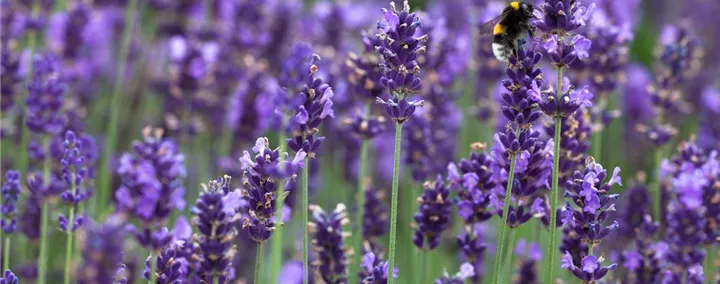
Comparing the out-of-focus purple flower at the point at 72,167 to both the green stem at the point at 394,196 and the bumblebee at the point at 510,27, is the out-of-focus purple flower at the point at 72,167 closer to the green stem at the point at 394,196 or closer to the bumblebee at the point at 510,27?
the green stem at the point at 394,196

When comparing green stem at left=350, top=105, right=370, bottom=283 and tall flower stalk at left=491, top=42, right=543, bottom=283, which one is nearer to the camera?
tall flower stalk at left=491, top=42, right=543, bottom=283

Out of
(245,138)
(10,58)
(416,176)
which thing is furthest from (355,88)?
(10,58)

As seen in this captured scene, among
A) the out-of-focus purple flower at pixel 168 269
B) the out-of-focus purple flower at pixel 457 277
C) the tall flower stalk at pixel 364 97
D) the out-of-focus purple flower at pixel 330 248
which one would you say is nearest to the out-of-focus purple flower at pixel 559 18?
the out-of-focus purple flower at pixel 457 277

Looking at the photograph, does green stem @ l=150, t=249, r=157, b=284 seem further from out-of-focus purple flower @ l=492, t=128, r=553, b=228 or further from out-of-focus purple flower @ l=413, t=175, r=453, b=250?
out-of-focus purple flower @ l=492, t=128, r=553, b=228

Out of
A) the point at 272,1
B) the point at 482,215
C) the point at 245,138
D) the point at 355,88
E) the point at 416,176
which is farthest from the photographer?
the point at 272,1

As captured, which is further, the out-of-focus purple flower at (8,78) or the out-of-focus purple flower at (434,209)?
the out-of-focus purple flower at (8,78)

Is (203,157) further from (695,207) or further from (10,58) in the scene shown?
(695,207)

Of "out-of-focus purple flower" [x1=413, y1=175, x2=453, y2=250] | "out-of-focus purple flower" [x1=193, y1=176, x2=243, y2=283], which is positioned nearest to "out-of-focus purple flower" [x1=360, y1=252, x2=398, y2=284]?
"out-of-focus purple flower" [x1=413, y1=175, x2=453, y2=250]
